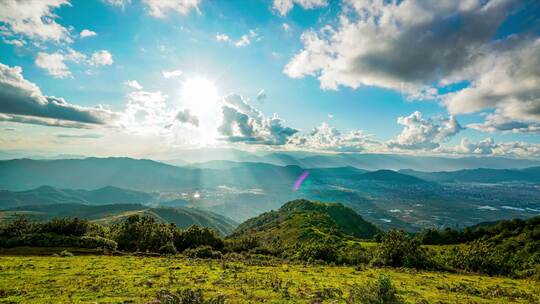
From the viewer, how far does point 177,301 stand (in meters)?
16.1

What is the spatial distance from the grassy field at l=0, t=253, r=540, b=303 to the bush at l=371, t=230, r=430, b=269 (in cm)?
1619

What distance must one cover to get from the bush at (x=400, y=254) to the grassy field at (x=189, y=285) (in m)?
16.2

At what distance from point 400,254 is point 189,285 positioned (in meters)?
46.3

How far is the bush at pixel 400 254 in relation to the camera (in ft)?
179

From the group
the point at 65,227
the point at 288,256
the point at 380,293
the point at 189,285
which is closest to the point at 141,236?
the point at 65,227

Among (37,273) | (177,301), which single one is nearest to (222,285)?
(177,301)

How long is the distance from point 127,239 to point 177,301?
61.3 m

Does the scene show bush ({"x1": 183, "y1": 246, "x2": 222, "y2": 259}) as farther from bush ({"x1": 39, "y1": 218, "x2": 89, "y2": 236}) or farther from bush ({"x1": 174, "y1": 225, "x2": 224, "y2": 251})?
bush ({"x1": 39, "y1": 218, "x2": 89, "y2": 236})

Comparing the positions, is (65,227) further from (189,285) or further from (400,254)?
(400,254)

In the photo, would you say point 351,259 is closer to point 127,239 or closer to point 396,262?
point 396,262

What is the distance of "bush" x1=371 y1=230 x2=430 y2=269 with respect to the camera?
54.7 m

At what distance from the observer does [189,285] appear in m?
27.5

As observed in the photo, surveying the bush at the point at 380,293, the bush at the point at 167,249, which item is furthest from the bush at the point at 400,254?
the bush at the point at 167,249

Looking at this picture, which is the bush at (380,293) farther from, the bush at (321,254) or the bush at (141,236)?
the bush at (141,236)
